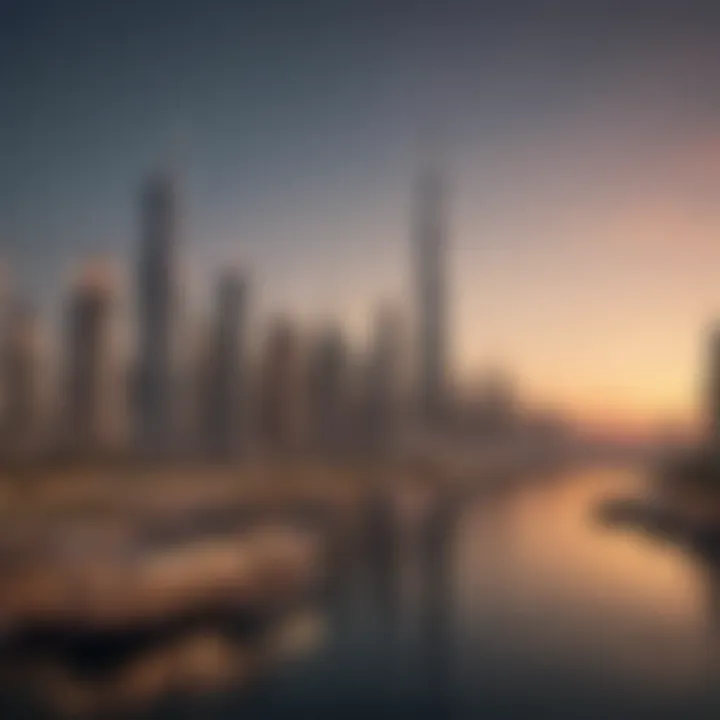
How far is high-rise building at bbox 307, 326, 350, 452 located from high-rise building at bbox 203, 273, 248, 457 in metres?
0.36

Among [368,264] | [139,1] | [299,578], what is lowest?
[299,578]

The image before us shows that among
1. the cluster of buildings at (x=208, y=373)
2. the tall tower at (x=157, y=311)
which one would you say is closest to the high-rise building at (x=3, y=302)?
the cluster of buildings at (x=208, y=373)

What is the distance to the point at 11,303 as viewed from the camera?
147 inches

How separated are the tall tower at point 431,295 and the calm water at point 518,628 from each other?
611 mm

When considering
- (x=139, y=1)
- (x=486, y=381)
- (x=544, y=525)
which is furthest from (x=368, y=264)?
(x=139, y=1)

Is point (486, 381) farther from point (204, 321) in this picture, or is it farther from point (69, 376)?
point (69, 376)

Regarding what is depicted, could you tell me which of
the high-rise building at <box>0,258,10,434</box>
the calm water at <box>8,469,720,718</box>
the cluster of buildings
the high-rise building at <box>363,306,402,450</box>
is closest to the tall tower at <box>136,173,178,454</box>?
the cluster of buildings

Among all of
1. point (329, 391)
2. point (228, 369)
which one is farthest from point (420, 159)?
point (228, 369)

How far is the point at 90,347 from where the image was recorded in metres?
3.78

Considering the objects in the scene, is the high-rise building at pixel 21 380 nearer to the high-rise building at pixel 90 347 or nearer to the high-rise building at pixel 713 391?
the high-rise building at pixel 90 347

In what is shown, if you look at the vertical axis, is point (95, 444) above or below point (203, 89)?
below

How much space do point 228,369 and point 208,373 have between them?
11cm

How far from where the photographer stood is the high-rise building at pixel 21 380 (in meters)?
3.63

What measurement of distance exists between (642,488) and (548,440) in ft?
1.73
